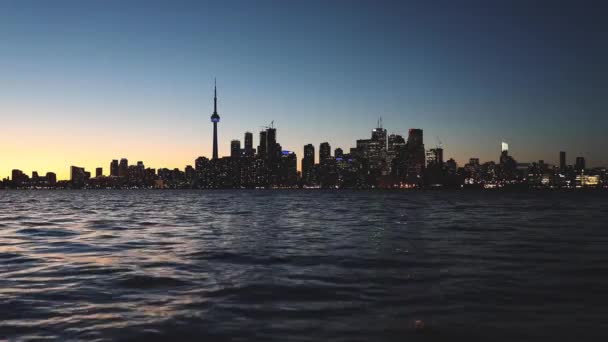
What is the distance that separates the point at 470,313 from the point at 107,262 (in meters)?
13.7

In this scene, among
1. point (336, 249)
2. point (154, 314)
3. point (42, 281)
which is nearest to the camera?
point (154, 314)

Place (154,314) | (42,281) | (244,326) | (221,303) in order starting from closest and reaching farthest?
(244,326)
(154,314)
(221,303)
(42,281)

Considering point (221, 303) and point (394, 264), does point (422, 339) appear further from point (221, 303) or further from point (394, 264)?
point (394, 264)

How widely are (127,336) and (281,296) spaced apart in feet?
15.2

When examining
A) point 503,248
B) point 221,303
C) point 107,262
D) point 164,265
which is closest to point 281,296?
point 221,303

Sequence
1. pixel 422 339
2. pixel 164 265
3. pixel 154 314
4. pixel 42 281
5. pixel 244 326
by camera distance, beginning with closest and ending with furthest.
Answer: pixel 422 339, pixel 244 326, pixel 154 314, pixel 42 281, pixel 164 265

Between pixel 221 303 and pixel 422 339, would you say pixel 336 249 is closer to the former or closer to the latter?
pixel 221 303

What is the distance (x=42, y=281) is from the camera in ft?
50.1

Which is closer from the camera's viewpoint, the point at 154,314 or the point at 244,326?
the point at 244,326

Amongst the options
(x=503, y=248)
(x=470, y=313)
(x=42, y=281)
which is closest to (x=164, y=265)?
(x=42, y=281)

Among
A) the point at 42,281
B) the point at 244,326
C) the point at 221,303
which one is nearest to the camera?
the point at 244,326

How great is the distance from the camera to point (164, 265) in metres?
18.5

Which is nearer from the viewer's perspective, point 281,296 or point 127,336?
point 127,336

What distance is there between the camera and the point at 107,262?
62.9 feet
